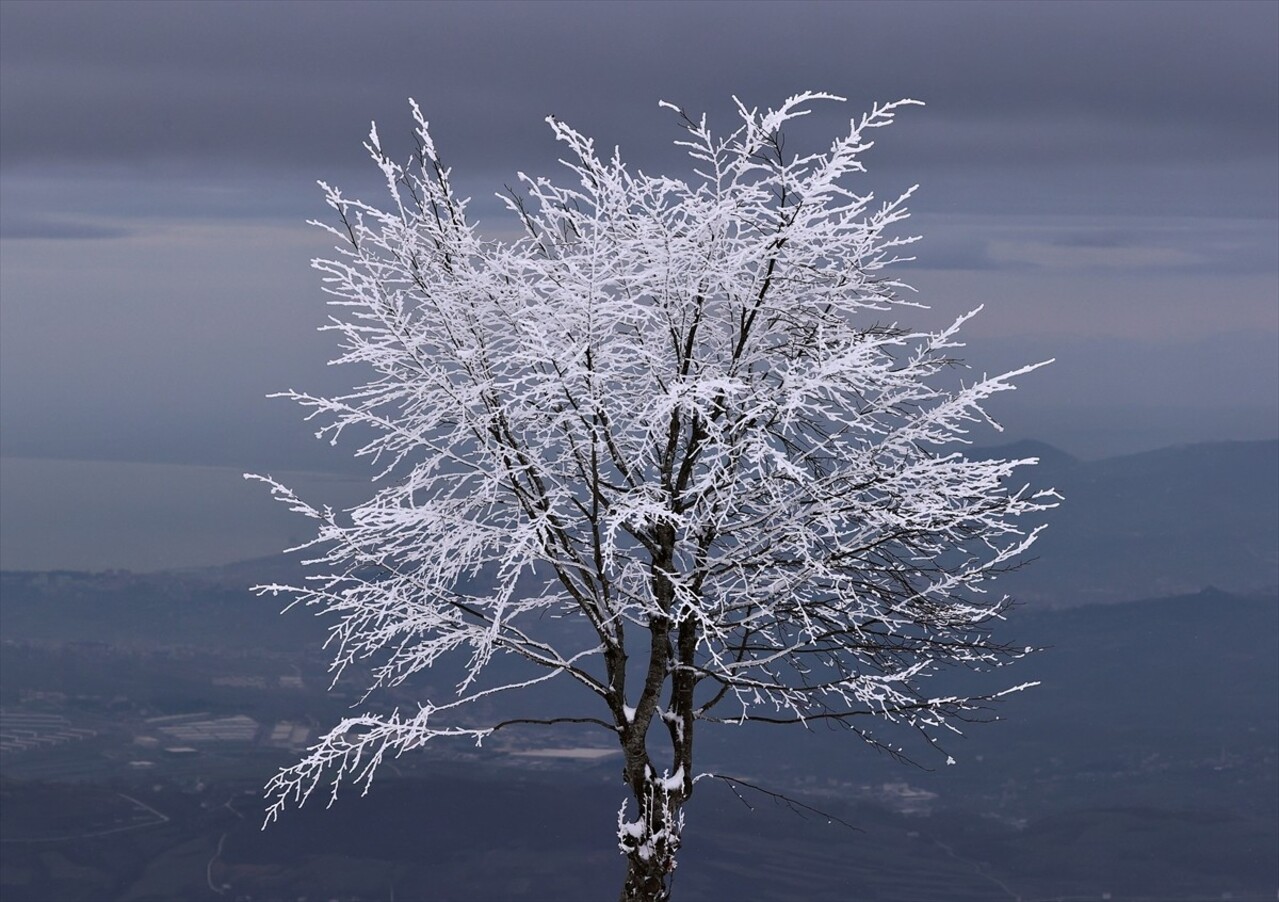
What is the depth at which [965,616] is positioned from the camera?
11.4 m

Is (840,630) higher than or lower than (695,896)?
higher

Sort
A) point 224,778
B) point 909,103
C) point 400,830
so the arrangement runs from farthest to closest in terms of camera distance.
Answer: point 224,778
point 400,830
point 909,103

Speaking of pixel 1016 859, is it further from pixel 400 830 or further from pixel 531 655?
pixel 531 655

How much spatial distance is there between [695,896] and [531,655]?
477 ft

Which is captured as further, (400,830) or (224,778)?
(224,778)

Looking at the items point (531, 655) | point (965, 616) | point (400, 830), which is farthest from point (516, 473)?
point (400, 830)

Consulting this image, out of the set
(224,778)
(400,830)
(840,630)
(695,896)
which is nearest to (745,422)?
(840,630)

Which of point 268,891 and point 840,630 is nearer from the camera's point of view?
point 840,630

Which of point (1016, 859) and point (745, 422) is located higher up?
point (745, 422)

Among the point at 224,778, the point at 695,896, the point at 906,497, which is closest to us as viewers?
the point at 906,497

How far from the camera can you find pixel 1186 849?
194 m

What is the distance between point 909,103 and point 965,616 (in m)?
3.99

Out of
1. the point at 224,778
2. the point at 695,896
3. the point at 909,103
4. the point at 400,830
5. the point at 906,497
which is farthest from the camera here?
the point at 224,778

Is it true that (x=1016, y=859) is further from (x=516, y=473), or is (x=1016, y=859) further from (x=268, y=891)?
(x=516, y=473)
